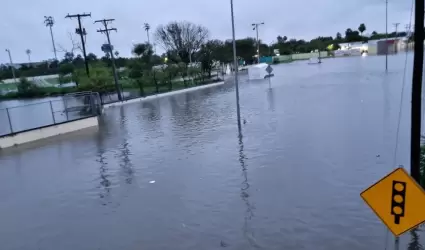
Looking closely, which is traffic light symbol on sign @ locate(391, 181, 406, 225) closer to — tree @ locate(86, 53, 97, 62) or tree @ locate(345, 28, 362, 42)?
tree @ locate(86, 53, 97, 62)

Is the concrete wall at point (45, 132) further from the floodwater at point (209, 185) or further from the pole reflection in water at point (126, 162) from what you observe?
the pole reflection in water at point (126, 162)

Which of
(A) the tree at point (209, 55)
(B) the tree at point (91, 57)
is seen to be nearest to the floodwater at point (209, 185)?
(A) the tree at point (209, 55)

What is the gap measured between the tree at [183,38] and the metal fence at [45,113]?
4884cm

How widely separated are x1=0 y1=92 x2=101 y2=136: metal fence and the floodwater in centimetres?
157

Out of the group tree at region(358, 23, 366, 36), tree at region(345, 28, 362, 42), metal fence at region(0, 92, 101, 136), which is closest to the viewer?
metal fence at region(0, 92, 101, 136)

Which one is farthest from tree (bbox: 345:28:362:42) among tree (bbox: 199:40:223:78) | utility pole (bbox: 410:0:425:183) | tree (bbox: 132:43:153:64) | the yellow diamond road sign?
the yellow diamond road sign

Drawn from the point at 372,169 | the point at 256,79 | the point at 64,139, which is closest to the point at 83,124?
the point at 64,139

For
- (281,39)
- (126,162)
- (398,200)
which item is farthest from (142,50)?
(281,39)

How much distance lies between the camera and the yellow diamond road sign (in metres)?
4.61

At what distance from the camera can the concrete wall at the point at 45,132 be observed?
18781mm

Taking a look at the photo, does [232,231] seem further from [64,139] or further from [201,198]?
[64,139]

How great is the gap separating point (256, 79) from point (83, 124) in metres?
34.5

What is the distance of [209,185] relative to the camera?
1091cm

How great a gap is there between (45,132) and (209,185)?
508 inches
